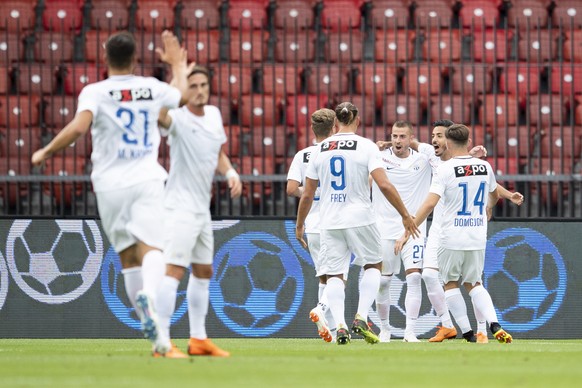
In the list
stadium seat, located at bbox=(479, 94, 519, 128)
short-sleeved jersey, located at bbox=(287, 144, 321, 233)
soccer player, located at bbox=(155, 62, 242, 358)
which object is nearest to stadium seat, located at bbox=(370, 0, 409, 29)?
stadium seat, located at bbox=(479, 94, 519, 128)

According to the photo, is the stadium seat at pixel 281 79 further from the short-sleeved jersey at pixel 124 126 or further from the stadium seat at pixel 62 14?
the short-sleeved jersey at pixel 124 126

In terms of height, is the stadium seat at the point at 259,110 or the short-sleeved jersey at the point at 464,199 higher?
the stadium seat at the point at 259,110

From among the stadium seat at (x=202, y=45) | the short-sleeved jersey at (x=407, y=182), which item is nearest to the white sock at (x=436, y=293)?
the short-sleeved jersey at (x=407, y=182)

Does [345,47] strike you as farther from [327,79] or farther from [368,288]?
A: [368,288]

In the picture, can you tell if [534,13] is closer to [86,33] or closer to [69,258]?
[86,33]

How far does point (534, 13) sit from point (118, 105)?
8.90 meters

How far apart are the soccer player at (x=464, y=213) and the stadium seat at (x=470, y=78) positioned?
2414 millimetres

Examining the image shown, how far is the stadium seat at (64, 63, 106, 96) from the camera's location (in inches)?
530

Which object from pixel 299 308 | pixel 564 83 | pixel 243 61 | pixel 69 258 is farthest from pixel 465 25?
pixel 69 258

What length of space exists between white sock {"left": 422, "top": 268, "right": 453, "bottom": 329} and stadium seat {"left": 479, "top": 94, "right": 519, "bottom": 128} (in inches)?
85.3

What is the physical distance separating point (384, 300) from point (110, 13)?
5.47 m

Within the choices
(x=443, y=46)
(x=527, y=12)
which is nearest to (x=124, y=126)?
(x=443, y=46)

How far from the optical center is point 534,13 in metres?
15.4

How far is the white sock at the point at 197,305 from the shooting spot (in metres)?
7.93
